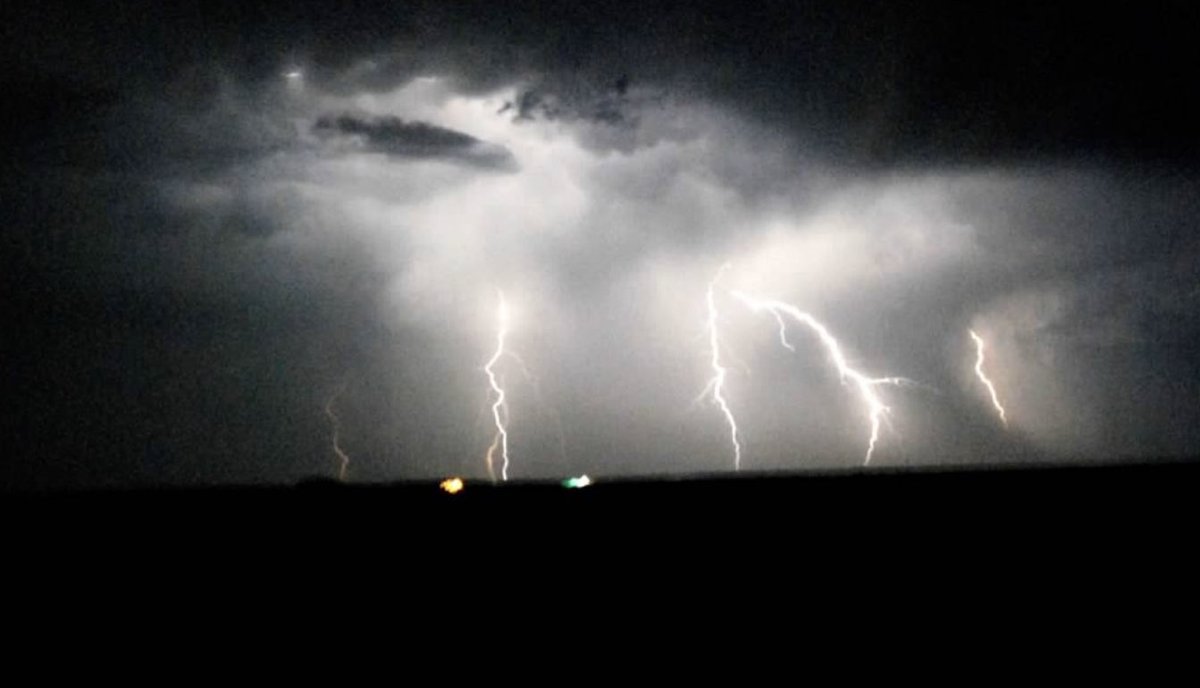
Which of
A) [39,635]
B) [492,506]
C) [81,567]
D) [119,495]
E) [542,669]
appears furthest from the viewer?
[119,495]

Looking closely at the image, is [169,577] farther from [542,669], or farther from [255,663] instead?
[542,669]

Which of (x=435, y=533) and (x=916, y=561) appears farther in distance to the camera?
(x=435, y=533)

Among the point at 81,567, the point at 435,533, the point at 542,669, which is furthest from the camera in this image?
the point at 435,533

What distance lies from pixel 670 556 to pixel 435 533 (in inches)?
106

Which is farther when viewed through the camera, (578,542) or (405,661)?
(578,542)

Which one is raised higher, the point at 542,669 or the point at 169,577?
the point at 169,577

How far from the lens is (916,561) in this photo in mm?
8234

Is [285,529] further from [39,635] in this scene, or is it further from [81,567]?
[39,635]

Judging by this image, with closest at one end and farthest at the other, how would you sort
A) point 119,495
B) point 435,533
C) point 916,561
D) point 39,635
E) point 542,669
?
point 542,669 < point 39,635 < point 916,561 < point 435,533 < point 119,495

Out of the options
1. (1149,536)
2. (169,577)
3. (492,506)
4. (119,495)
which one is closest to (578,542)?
(492,506)

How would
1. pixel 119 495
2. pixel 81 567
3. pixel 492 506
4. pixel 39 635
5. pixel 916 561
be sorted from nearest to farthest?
pixel 39 635 < pixel 916 561 < pixel 81 567 < pixel 492 506 < pixel 119 495

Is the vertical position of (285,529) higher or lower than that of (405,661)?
higher

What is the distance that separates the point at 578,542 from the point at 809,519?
2758 mm

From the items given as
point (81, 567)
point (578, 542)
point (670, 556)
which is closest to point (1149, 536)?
point (670, 556)
